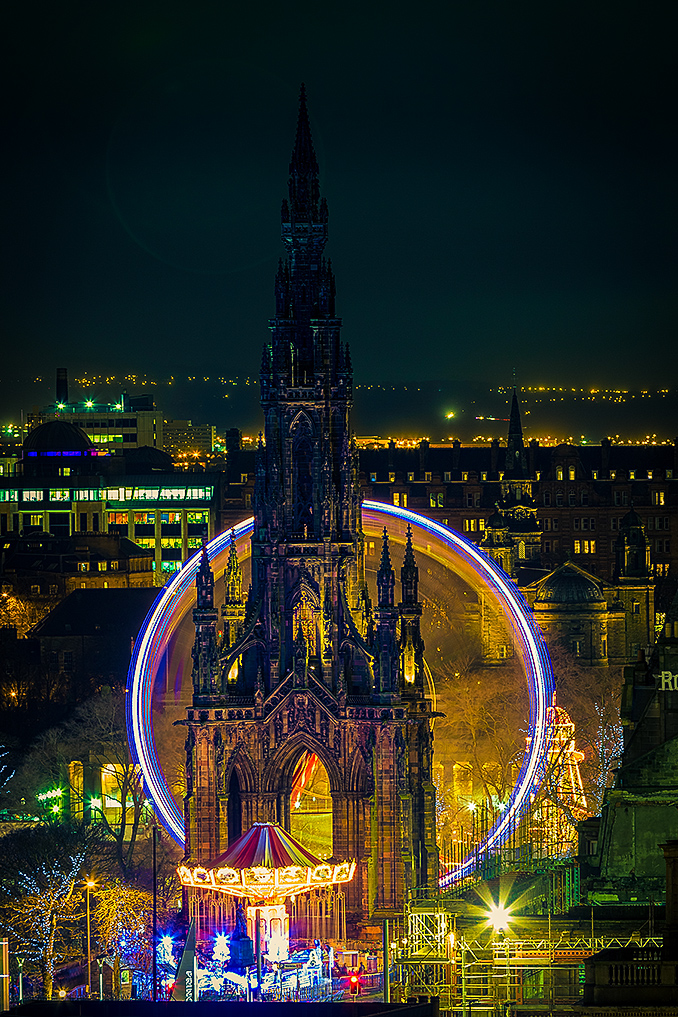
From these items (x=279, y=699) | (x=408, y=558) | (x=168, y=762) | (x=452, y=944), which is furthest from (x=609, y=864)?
(x=168, y=762)

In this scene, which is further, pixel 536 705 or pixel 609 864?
pixel 536 705

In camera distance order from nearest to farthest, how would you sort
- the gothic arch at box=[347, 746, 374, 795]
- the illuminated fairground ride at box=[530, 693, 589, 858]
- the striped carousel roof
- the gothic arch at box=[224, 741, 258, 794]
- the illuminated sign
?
the striped carousel roof → the illuminated sign → the gothic arch at box=[347, 746, 374, 795] → the gothic arch at box=[224, 741, 258, 794] → the illuminated fairground ride at box=[530, 693, 589, 858]

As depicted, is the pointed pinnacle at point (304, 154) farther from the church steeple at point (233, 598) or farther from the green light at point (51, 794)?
the green light at point (51, 794)

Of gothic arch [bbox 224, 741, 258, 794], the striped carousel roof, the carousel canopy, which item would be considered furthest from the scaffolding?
gothic arch [bbox 224, 741, 258, 794]

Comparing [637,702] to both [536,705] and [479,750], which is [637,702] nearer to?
[536,705]

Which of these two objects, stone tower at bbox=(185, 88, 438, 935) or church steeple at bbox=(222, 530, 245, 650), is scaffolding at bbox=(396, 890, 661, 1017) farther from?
church steeple at bbox=(222, 530, 245, 650)
